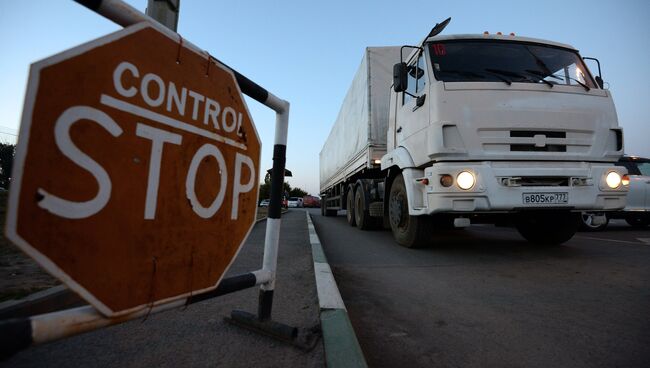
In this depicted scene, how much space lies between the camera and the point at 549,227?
17.5ft

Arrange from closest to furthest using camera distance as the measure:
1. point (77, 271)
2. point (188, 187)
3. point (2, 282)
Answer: point (77, 271), point (188, 187), point (2, 282)

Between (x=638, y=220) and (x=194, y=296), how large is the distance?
11.5m

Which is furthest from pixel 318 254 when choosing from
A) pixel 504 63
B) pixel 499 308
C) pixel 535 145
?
pixel 504 63

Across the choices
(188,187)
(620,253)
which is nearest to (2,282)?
(188,187)

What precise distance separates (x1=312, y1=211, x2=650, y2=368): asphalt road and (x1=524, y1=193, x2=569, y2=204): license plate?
0.73 metres

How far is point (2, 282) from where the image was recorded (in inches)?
100

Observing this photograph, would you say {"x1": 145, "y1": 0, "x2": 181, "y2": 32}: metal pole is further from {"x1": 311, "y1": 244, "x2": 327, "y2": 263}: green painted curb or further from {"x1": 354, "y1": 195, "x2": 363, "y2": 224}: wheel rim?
{"x1": 354, "y1": 195, "x2": 363, "y2": 224}: wheel rim

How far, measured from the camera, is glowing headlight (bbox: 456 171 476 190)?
372 centimetres

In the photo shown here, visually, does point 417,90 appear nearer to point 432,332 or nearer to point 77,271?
point 432,332

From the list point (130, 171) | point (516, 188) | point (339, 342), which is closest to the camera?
point (130, 171)

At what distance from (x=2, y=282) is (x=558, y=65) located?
20.4ft

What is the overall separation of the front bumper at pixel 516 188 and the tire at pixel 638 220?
5593 mm

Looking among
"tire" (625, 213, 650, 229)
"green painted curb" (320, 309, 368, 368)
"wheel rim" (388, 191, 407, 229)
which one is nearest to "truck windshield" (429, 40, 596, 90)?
"wheel rim" (388, 191, 407, 229)

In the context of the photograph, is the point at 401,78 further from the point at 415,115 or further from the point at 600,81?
the point at 600,81
